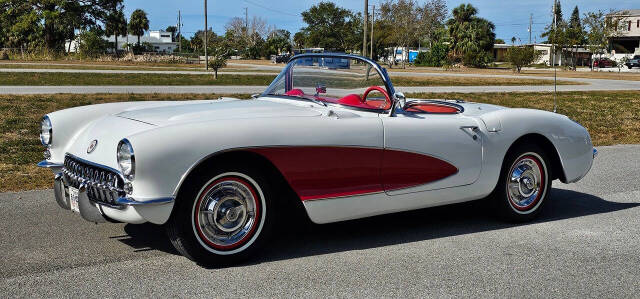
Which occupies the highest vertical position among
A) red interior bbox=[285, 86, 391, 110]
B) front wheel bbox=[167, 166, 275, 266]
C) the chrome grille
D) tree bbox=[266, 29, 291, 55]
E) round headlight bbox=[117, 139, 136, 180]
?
tree bbox=[266, 29, 291, 55]

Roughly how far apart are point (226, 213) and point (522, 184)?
256 cm

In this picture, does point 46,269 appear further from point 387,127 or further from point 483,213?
point 483,213

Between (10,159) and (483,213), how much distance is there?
225 inches

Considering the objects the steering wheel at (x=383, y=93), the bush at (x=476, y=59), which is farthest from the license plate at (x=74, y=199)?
the bush at (x=476, y=59)

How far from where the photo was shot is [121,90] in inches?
731

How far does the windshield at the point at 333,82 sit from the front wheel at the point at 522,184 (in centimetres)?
119

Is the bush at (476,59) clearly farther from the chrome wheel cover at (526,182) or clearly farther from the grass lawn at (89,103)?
the chrome wheel cover at (526,182)

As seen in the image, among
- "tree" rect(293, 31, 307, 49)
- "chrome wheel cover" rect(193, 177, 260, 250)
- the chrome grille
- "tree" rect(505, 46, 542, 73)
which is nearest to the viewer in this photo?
the chrome grille

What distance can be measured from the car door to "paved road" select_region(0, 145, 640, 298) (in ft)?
1.39

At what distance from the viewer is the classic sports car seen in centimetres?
380

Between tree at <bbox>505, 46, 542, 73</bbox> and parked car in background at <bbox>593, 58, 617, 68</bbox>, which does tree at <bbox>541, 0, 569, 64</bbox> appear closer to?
tree at <bbox>505, 46, 542, 73</bbox>

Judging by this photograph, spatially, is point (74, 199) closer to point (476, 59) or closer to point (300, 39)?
point (476, 59)

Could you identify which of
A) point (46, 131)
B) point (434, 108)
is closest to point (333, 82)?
point (434, 108)

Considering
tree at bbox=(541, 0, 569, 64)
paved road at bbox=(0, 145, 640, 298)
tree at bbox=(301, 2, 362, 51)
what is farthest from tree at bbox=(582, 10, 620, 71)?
paved road at bbox=(0, 145, 640, 298)
